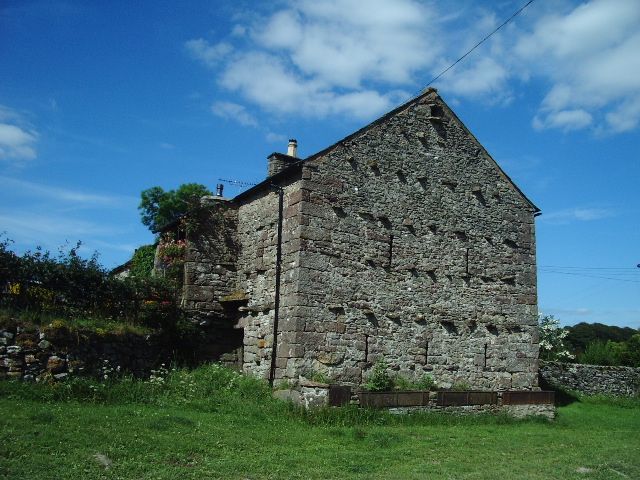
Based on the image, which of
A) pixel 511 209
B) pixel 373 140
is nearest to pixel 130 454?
pixel 373 140

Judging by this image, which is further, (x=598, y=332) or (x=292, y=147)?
(x=598, y=332)

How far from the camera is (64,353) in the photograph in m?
13.7

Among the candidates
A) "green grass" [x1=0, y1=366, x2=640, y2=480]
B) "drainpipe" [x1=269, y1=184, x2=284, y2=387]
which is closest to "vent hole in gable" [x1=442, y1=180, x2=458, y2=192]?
"drainpipe" [x1=269, y1=184, x2=284, y2=387]

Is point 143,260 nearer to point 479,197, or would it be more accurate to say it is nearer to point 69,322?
point 69,322

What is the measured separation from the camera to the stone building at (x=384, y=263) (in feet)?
52.3

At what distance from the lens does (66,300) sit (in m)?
15.1

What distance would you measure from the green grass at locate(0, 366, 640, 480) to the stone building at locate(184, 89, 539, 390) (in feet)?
6.42

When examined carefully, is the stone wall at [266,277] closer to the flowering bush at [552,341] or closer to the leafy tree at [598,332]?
the flowering bush at [552,341]

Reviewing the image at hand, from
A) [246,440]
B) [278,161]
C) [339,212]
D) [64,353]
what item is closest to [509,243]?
[339,212]

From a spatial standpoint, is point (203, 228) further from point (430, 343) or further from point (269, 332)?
point (430, 343)

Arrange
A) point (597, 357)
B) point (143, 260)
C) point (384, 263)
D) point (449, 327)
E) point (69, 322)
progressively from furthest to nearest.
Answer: point (597, 357) < point (143, 260) < point (449, 327) < point (384, 263) < point (69, 322)

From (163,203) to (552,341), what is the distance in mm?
24328

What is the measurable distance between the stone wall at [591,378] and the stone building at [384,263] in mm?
5070

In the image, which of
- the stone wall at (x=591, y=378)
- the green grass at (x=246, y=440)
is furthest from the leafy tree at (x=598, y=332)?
the green grass at (x=246, y=440)
